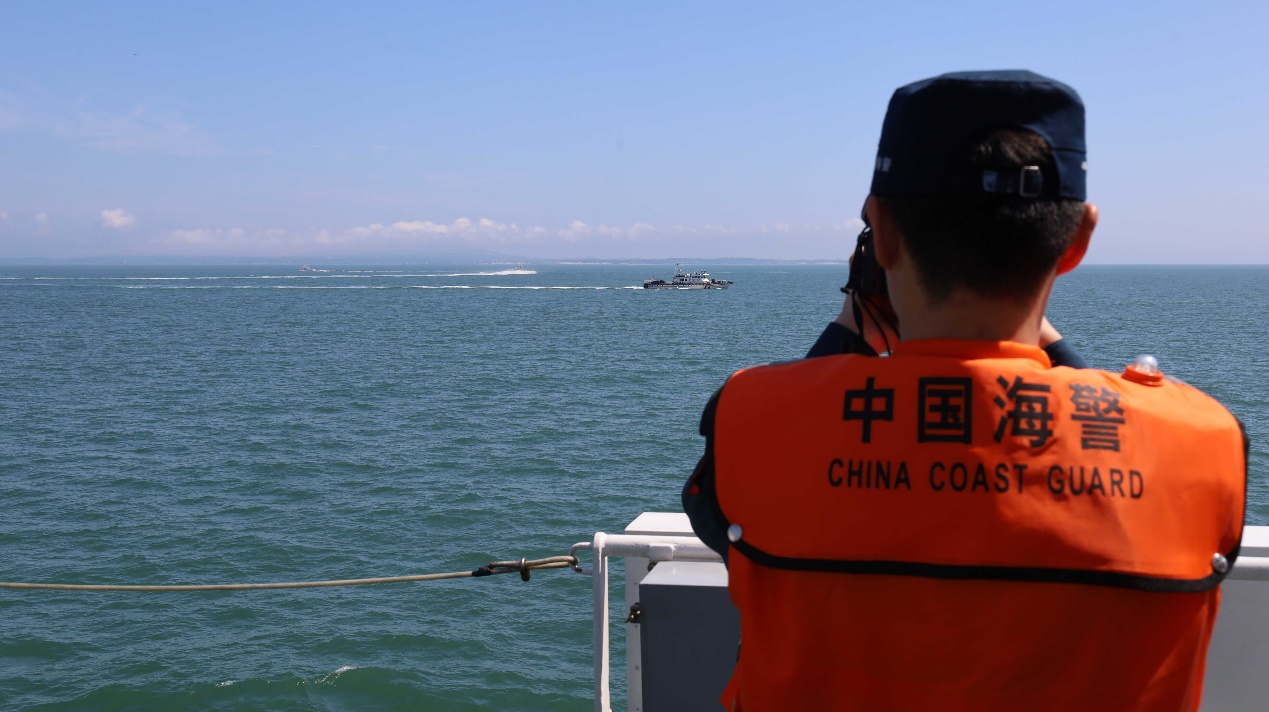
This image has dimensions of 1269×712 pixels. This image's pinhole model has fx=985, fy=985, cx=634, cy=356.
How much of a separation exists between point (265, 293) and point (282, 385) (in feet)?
304

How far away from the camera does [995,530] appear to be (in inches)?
46.4

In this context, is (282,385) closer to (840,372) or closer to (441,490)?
(441,490)

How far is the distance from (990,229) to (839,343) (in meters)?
0.44

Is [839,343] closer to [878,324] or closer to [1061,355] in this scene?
[878,324]

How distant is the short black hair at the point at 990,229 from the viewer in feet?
4.11

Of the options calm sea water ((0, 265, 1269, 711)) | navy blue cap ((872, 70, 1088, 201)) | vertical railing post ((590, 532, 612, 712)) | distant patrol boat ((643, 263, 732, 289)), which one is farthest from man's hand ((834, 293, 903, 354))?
distant patrol boat ((643, 263, 732, 289))

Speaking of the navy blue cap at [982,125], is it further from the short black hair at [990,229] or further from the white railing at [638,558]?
the white railing at [638,558]

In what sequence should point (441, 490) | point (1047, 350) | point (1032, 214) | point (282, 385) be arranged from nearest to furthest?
1. point (1032, 214)
2. point (1047, 350)
3. point (441, 490)
4. point (282, 385)

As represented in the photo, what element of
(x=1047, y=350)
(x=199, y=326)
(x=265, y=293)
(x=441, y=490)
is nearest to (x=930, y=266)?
(x=1047, y=350)

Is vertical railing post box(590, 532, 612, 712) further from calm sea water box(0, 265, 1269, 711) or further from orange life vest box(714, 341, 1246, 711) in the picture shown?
calm sea water box(0, 265, 1269, 711)

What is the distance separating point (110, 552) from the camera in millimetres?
19453

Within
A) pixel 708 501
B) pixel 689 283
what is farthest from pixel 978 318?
pixel 689 283

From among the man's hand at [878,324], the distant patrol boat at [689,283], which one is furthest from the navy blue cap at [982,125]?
the distant patrol boat at [689,283]

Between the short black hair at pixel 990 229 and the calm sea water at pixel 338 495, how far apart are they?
41.5 feet
